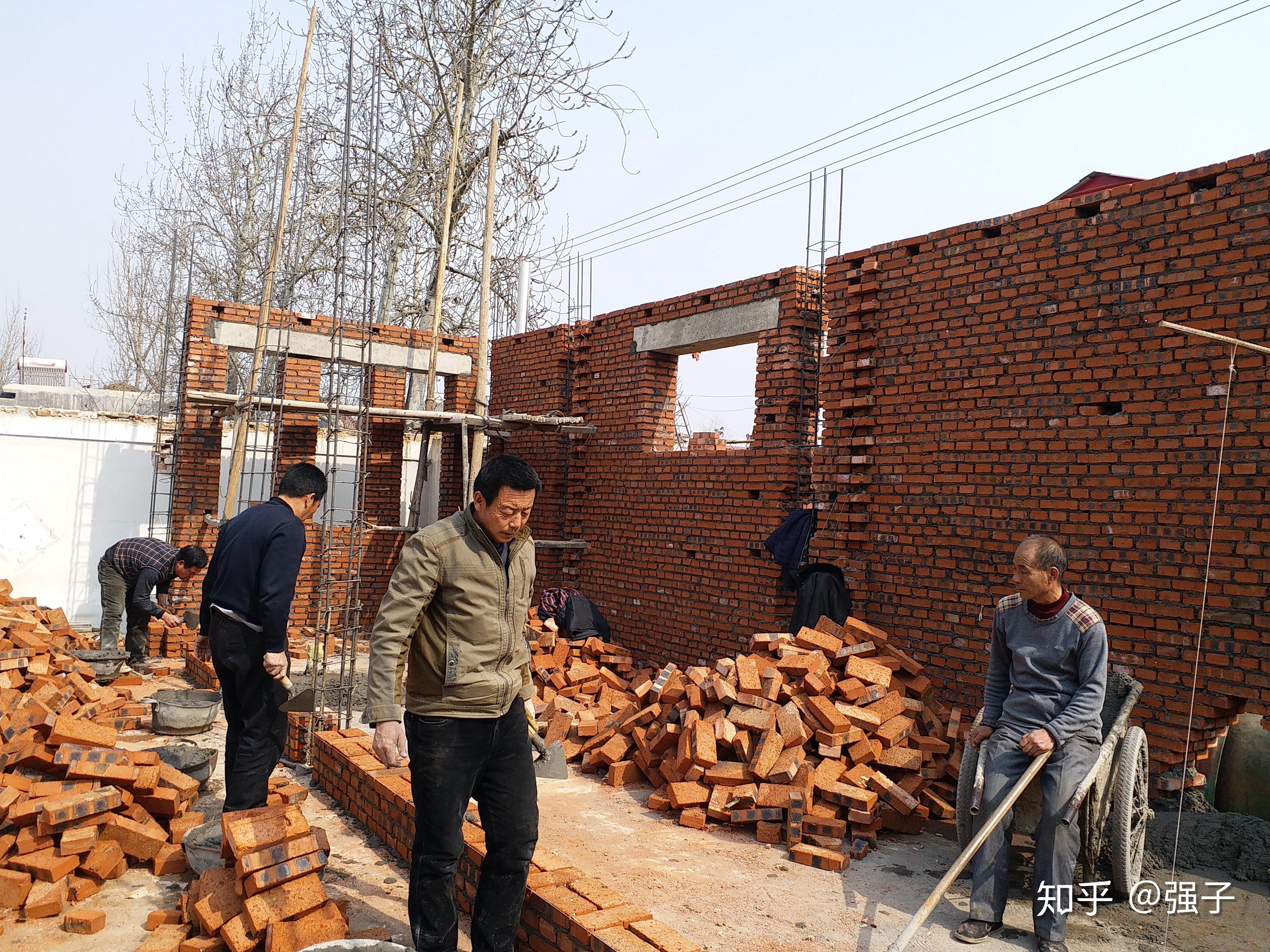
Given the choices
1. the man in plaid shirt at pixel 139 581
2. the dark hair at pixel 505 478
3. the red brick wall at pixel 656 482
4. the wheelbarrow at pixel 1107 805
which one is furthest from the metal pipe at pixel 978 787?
the man in plaid shirt at pixel 139 581

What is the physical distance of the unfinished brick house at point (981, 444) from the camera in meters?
4.94

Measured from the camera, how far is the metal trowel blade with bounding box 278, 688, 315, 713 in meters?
4.71

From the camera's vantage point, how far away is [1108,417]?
5.48 meters

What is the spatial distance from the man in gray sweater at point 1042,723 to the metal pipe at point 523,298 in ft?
38.0

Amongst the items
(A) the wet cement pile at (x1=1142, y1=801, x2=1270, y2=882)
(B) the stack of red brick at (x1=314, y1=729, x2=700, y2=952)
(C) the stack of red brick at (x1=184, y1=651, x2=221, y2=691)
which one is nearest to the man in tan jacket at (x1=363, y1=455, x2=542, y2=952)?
(B) the stack of red brick at (x1=314, y1=729, x2=700, y2=952)

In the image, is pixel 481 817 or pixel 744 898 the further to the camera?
Result: pixel 744 898

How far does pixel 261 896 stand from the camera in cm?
348

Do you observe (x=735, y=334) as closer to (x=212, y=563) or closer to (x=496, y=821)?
(x=212, y=563)

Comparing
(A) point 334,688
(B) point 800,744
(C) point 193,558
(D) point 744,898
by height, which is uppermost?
(C) point 193,558

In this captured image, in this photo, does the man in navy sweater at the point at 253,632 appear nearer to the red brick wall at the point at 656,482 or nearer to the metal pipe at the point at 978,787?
the metal pipe at the point at 978,787

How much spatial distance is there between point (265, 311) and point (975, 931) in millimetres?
9593

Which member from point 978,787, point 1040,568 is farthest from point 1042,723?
point 1040,568

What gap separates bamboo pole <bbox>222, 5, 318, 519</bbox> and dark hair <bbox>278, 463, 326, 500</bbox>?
616 cm

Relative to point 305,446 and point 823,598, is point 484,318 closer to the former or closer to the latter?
point 305,446
